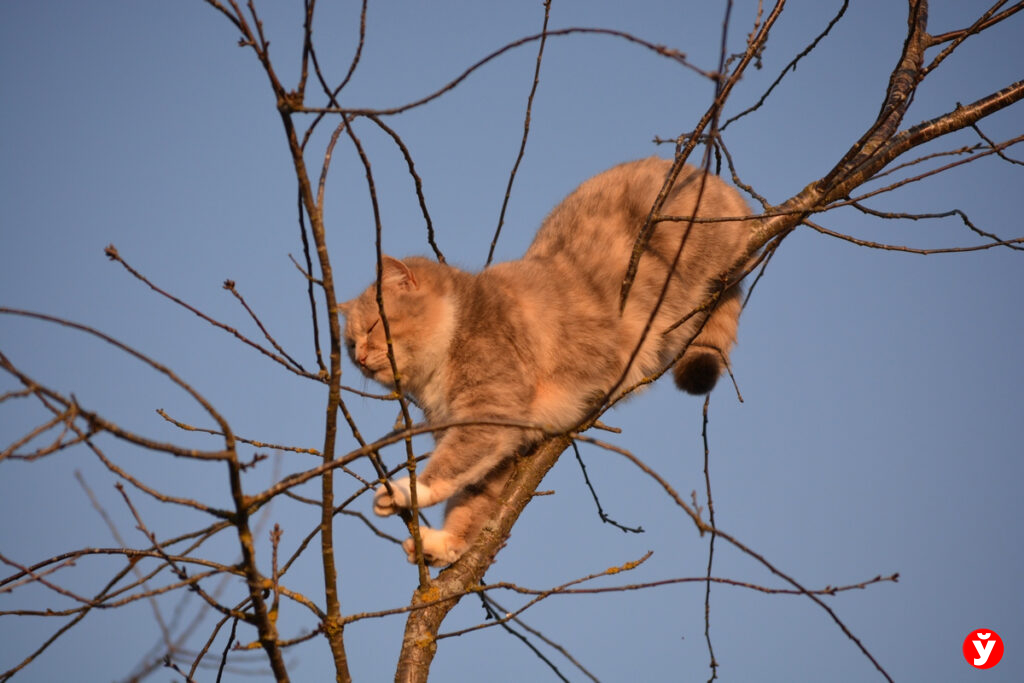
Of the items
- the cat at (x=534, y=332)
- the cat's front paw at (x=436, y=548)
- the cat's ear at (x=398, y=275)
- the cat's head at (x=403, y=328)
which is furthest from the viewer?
the cat's ear at (x=398, y=275)

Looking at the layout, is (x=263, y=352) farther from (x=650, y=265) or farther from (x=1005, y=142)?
(x=1005, y=142)

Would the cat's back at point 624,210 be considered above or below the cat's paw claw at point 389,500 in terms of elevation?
above

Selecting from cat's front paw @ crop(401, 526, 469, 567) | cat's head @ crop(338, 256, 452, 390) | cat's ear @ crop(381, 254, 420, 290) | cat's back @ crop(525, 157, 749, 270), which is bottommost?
cat's front paw @ crop(401, 526, 469, 567)

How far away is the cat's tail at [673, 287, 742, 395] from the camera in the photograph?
3701 mm

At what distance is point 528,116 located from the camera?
315 cm

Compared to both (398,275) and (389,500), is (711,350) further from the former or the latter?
(389,500)

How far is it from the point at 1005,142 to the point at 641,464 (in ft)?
6.14

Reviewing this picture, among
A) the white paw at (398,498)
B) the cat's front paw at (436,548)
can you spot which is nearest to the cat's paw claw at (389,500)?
the white paw at (398,498)

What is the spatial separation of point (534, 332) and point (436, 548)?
953 mm

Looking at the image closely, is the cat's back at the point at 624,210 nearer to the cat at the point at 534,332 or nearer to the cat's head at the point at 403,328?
the cat at the point at 534,332

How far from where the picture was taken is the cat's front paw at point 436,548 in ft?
9.68

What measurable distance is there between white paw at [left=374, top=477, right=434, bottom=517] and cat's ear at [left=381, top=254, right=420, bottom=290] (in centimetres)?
91

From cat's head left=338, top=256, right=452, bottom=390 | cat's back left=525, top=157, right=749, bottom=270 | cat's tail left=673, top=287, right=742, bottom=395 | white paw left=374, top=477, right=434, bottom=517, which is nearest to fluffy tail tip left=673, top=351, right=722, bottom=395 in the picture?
cat's tail left=673, top=287, right=742, bottom=395

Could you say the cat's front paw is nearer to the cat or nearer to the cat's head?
the cat
